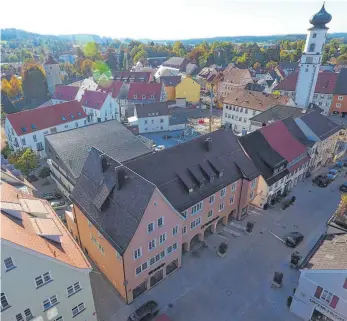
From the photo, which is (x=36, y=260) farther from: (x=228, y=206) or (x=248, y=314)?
(x=228, y=206)

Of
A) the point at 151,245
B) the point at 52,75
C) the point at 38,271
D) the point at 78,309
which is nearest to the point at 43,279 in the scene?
the point at 38,271

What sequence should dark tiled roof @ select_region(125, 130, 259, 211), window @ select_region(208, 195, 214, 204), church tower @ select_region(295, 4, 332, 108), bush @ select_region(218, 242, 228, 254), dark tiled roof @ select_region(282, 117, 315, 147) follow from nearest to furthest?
dark tiled roof @ select_region(125, 130, 259, 211)
bush @ select_region(218, 242, 228, 254)
window @ select_region(208, 195, 214, 204)
dark tiled roof @ select_region(282, 117, 315, 147)
church tower @ select_region(295, 4, 332, 108)

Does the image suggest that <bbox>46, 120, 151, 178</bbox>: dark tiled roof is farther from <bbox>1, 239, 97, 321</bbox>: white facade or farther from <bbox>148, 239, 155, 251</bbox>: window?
<bbox>1, 239, 97, 321</bbox>: white facade

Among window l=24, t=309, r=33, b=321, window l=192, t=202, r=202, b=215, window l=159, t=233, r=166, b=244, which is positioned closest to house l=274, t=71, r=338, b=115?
window l=192, t=202, r=202, b=215

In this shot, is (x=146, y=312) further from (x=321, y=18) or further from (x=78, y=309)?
(x=321, y=18)

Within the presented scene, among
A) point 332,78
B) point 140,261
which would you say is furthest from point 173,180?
point 332,78

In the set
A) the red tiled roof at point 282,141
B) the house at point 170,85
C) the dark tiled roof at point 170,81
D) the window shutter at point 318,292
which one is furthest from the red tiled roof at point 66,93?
the window shutter at point 318,292

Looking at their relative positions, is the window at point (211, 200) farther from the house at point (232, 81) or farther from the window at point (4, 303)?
the house at point (232, 81)

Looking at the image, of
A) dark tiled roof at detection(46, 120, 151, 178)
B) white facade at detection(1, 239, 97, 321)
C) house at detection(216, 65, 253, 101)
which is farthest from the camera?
house at detection(216, 65, 253, 101)
